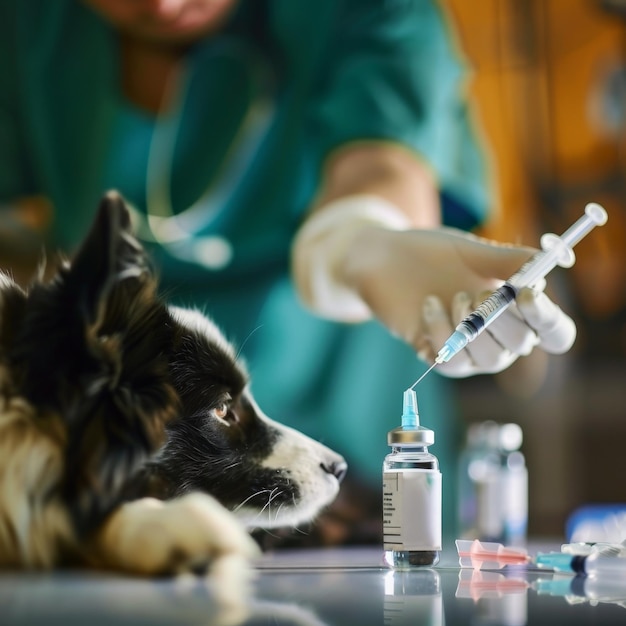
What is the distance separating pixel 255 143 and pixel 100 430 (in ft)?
2.84

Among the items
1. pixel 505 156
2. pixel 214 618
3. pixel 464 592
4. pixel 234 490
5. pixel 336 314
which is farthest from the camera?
pixel 505 156

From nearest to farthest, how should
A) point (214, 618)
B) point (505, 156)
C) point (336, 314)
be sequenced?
point (214, 618) < point (336, 314) < point (505, 156)

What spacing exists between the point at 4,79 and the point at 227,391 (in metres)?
0.88

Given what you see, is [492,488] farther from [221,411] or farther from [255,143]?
[221,411]

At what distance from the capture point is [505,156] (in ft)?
6.89

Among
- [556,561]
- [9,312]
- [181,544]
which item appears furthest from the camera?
[556,561]

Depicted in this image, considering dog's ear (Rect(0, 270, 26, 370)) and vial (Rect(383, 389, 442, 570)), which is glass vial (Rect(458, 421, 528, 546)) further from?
dog's ear (Rect(0, 270, 26, 370))

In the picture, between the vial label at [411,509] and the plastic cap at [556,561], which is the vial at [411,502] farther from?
the plastic cap at [556,561]

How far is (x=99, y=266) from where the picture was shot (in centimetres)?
60

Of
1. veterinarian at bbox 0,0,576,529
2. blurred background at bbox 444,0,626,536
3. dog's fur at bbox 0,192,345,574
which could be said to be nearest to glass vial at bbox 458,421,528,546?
veterinarian at bbox 0,0,576,529

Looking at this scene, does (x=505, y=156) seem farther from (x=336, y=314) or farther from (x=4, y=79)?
(x=4, y=79)

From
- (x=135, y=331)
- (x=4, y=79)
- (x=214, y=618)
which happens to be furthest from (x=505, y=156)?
(x=214, y=618)

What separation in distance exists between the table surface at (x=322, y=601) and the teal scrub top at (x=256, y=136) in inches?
24.5

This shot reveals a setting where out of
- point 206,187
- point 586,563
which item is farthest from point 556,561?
point 206,187
